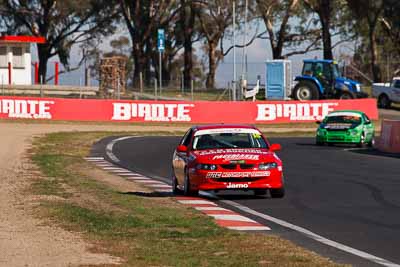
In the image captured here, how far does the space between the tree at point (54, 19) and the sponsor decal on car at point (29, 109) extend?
100.0ft

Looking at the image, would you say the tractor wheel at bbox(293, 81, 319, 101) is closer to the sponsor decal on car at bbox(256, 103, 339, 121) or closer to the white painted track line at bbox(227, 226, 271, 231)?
the sponsor decal on car at bbox(256, 103, 339, 121)

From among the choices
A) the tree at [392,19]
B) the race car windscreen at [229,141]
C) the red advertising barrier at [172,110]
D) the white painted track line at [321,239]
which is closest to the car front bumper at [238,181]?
the white painted track line at [321,239]

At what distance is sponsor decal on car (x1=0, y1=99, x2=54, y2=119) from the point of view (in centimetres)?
5434

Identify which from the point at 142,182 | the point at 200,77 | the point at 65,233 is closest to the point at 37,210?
the point at 65,233

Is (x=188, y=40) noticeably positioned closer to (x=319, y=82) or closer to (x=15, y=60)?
(x=15, y=60)

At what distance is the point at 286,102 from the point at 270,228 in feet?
139

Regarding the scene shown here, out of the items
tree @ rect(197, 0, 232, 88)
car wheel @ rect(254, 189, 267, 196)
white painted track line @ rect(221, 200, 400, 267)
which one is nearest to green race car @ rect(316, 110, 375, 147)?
car wheel @ rect(254, 189, 267, 196)

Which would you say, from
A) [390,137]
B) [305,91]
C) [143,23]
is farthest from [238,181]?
[143,23]

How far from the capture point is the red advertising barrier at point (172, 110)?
54531mm

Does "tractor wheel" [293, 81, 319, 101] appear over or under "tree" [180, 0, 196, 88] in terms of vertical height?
under

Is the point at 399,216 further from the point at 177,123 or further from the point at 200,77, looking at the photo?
the point at 200,77

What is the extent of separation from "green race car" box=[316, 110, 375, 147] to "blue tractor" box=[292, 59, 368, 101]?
17489 mm

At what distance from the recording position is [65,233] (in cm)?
1362

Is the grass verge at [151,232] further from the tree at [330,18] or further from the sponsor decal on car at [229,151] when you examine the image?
the tree at [330,18]
